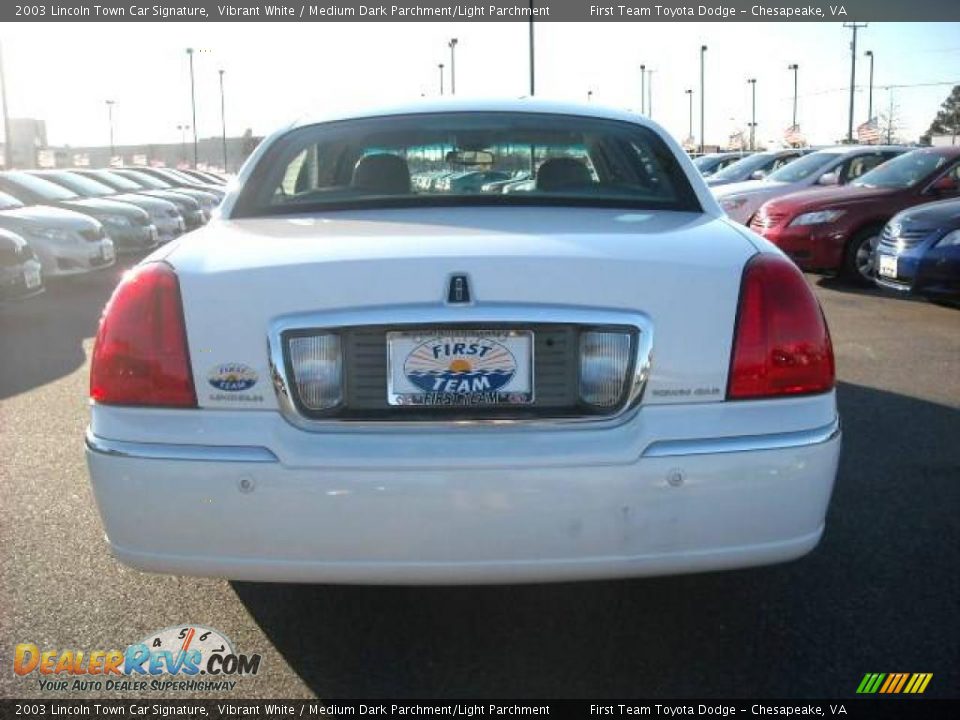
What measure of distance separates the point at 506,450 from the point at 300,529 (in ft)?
1.70

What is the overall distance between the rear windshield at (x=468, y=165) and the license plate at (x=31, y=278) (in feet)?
21.0

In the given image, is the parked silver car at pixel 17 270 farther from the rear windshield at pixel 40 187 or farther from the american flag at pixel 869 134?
the american flag at pixel 869 134

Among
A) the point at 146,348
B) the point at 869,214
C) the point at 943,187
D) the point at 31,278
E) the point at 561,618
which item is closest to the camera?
the point at 146,348

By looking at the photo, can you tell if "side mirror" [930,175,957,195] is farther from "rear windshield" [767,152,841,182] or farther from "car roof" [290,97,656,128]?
"car roof" [290,97,656,128]

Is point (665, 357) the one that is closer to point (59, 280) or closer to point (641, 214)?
point (641, 214)

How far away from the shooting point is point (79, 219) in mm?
12383

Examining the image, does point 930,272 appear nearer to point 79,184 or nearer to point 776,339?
point 776,339

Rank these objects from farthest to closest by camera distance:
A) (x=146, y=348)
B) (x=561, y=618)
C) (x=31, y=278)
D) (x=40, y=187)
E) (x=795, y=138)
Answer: (x=795, y=138) < (x=40, y=187) < (x=31, y=278) < (x=561, y=618) < (x=146, y=348)

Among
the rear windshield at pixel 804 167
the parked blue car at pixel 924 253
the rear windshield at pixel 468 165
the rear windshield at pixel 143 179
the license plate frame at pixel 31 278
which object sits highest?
the rear windshield at pixel 468 165

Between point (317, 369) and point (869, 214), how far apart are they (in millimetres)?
9905

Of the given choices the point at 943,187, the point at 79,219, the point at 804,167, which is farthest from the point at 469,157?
the point at 804,167

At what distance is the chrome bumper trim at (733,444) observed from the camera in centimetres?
248

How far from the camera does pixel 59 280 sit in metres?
12.8

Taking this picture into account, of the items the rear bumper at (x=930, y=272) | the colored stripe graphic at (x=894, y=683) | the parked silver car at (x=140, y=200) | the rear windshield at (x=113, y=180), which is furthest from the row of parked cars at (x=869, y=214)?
the rear windshield at (x=113, y=180)
